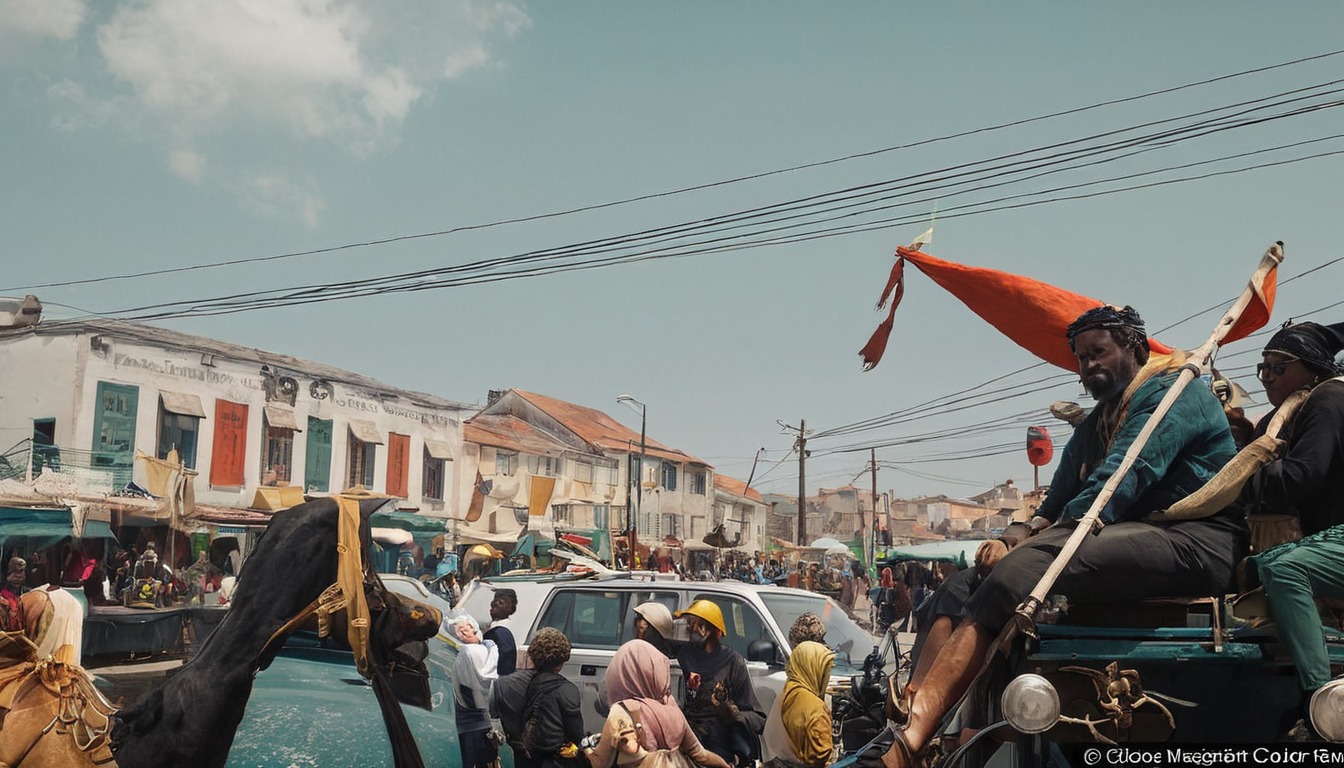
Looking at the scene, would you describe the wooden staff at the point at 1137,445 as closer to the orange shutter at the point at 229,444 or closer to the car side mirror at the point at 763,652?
the car side mirror at the point at 763,652

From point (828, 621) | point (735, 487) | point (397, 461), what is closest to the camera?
point (828, 621)

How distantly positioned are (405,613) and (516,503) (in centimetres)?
4487

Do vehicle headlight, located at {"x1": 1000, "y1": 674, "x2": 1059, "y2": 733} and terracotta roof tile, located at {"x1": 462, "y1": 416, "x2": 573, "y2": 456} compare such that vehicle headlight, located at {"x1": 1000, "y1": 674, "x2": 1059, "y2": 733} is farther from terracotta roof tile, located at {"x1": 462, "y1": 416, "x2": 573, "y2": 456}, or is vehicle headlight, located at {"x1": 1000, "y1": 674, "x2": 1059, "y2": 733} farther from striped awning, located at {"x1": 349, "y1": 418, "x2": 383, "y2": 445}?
terracotta roof tile, located at {"x1": 462, "y1": 416, "x2": 573, "y2": 456}

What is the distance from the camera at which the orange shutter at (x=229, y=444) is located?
34500 millimetres

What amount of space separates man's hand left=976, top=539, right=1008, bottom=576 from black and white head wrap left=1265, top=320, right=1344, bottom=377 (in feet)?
4.09

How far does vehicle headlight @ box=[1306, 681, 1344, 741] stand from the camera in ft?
10.4

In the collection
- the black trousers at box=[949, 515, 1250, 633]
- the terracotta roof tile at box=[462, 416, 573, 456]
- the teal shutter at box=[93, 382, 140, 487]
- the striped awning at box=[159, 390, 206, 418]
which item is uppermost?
the terracotta roof tile at box=[462, 416, 573, 456]

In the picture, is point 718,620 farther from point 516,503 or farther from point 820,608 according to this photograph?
point 516,503

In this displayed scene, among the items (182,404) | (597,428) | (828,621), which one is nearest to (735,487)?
(597,428)

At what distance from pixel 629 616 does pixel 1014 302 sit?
587 cm

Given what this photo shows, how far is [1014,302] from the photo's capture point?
17.4 feet

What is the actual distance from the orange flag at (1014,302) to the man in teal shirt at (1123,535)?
0.95 metres

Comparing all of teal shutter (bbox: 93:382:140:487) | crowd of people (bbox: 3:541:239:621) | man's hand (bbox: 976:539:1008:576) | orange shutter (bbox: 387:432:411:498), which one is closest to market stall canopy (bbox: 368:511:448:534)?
orange shutter (bbox: 387:432:411:498)

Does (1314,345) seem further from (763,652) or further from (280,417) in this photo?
(280,417)
